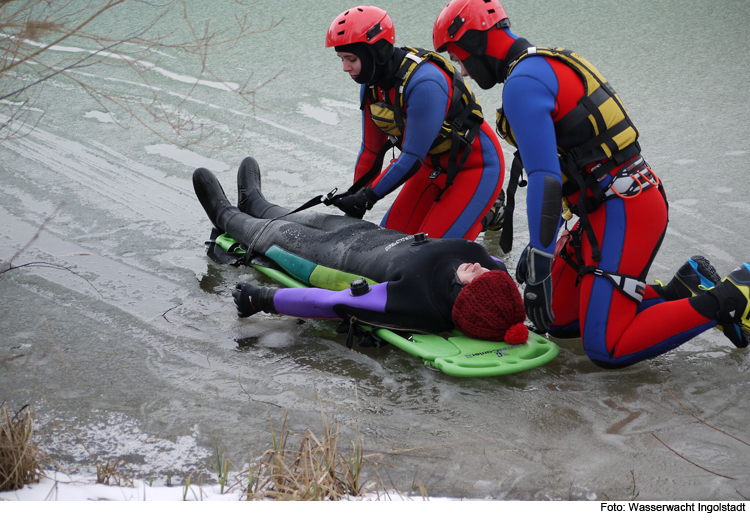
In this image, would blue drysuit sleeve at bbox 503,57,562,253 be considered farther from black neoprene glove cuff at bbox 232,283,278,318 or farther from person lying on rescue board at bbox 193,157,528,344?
black neoprene glove cuff at bbox 232,283,278,318

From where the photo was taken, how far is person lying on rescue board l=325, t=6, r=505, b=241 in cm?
369

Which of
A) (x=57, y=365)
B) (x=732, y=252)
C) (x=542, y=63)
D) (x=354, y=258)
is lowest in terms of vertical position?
(x=57, y=365)

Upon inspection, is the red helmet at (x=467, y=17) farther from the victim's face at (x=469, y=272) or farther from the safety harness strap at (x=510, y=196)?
the victim's face at (x=469, y=272)

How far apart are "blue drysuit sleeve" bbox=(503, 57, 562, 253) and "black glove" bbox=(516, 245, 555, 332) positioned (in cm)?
4

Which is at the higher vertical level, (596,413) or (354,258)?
(354,258)

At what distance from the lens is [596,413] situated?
282cm

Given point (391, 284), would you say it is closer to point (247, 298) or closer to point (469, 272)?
point (469, 272)

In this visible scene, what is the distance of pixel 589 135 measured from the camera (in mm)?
2947

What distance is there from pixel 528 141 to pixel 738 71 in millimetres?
6186

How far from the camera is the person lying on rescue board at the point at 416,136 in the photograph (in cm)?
369

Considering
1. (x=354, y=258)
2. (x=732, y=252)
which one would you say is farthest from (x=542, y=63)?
(x=732, y=252)

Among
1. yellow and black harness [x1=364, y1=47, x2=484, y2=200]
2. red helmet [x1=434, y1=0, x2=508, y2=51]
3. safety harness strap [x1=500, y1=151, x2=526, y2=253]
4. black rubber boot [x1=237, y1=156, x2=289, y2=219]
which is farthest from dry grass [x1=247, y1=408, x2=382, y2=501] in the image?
black rubber boot [x1=237, y1=156, x2=289, y2=219]

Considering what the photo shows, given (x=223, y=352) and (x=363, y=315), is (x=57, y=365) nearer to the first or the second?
(x=223, y=352)

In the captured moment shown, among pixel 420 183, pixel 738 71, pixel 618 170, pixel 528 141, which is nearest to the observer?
pixel 528 141
